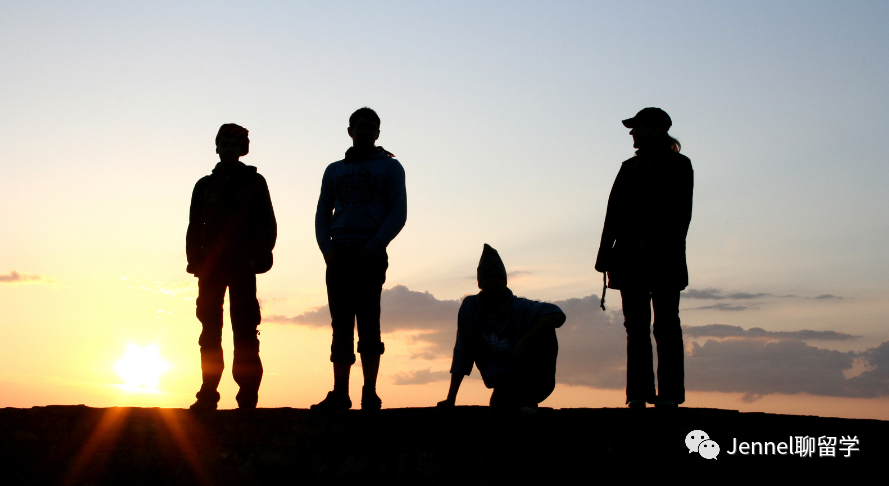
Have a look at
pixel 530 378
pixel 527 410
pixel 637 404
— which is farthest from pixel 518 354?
pixel 637 404

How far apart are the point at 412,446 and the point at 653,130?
9.33 feet

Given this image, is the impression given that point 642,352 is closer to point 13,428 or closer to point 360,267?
point 360,267

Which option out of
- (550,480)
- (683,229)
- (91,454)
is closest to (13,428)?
(91,454)

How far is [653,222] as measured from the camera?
587 cm

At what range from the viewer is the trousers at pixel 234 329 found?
6266mm

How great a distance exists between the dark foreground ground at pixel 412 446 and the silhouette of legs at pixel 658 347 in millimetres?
603

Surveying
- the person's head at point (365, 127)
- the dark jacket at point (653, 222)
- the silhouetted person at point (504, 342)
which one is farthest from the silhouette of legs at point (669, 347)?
the person's head at point (365, 127)

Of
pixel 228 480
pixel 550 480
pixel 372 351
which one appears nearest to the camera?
pixel 550 480

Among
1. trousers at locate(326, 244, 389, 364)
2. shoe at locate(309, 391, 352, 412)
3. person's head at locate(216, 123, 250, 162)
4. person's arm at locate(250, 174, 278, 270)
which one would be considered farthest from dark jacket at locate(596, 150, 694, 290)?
person's head at locate(216, 123, 250, 162)

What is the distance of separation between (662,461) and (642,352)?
98 cm

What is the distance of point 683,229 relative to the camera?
5.84 metres

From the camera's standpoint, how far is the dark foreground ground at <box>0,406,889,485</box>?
4926 mm

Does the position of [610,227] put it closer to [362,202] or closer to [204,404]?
[362,202]

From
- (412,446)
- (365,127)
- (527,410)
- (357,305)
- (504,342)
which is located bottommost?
(412,446)
